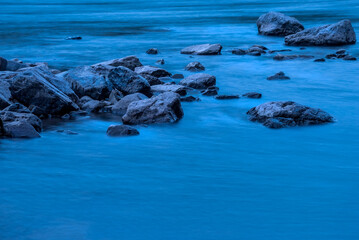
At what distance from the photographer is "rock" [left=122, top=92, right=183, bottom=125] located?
34.3ft

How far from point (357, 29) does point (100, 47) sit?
11.9m

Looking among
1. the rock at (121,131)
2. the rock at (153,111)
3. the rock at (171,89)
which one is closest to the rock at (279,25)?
the rock at (171,89)

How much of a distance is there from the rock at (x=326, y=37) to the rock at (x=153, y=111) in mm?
11760

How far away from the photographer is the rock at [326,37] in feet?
69.5

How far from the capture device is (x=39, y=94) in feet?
35.7

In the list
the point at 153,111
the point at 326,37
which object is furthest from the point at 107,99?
the point at 326,37

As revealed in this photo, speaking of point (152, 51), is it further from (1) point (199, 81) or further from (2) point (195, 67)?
(1) point (199, 81)

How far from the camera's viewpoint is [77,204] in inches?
274

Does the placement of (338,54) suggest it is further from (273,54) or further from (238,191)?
(238,191)

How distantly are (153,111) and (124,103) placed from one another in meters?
1.13

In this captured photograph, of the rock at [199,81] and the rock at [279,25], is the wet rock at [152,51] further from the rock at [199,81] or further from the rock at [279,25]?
the rock at [199,81]

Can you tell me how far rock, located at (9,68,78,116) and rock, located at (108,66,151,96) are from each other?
1.57 m

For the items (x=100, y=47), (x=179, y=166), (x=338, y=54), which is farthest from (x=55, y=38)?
(x=179, y=166)

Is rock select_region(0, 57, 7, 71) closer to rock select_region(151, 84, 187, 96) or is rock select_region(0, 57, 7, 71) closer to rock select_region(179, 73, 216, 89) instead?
rock select_region(151, 84, 187, 96)
